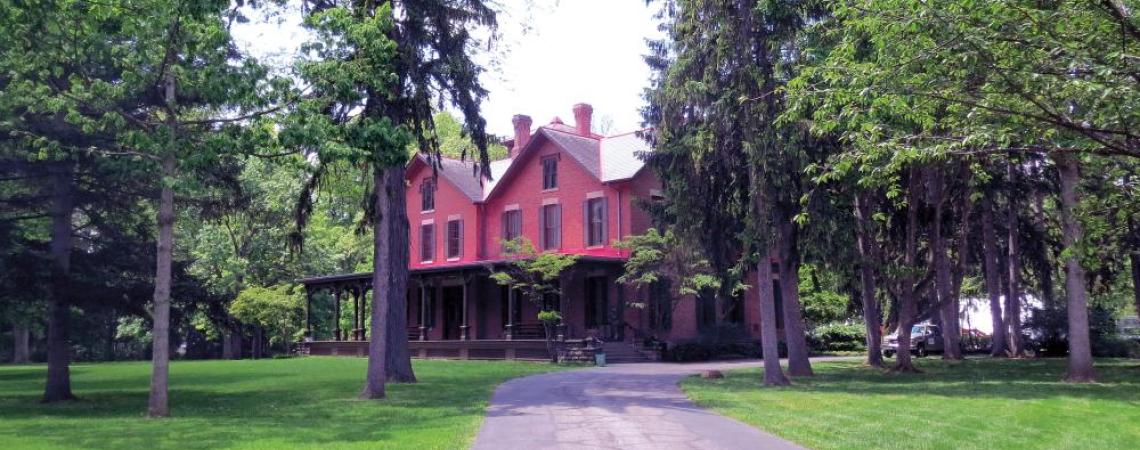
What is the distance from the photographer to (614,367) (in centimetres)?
2808

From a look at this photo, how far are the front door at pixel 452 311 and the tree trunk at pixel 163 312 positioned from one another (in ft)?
81.6

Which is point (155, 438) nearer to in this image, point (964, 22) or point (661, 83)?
point (964, 22)

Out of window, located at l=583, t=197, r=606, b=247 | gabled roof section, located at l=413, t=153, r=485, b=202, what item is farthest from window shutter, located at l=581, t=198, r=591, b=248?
gabled roof section, located at l=413, t=153, r=485, b=202

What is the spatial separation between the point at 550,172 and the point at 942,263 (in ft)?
54.5

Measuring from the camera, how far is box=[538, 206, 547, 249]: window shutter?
37750mm

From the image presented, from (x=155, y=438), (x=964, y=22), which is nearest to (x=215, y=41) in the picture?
(x=155, y=438)

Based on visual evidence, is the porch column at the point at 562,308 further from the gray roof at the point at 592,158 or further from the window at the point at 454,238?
the window at the point at 454,238

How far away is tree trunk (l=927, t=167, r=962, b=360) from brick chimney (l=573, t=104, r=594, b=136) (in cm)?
1754

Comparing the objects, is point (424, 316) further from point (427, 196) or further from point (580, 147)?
point (580, 147)

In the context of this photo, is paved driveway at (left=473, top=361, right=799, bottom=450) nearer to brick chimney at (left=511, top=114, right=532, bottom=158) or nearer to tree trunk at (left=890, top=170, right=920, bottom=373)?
tree trunk at (left=890, top=170, right=920, bottom=373)

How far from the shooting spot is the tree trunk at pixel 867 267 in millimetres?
22359

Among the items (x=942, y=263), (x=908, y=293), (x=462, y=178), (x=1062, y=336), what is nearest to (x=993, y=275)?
(x=942, y=263)

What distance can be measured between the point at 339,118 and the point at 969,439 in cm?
1258

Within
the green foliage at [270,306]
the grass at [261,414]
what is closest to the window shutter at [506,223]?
the green foliage at [270,306]
